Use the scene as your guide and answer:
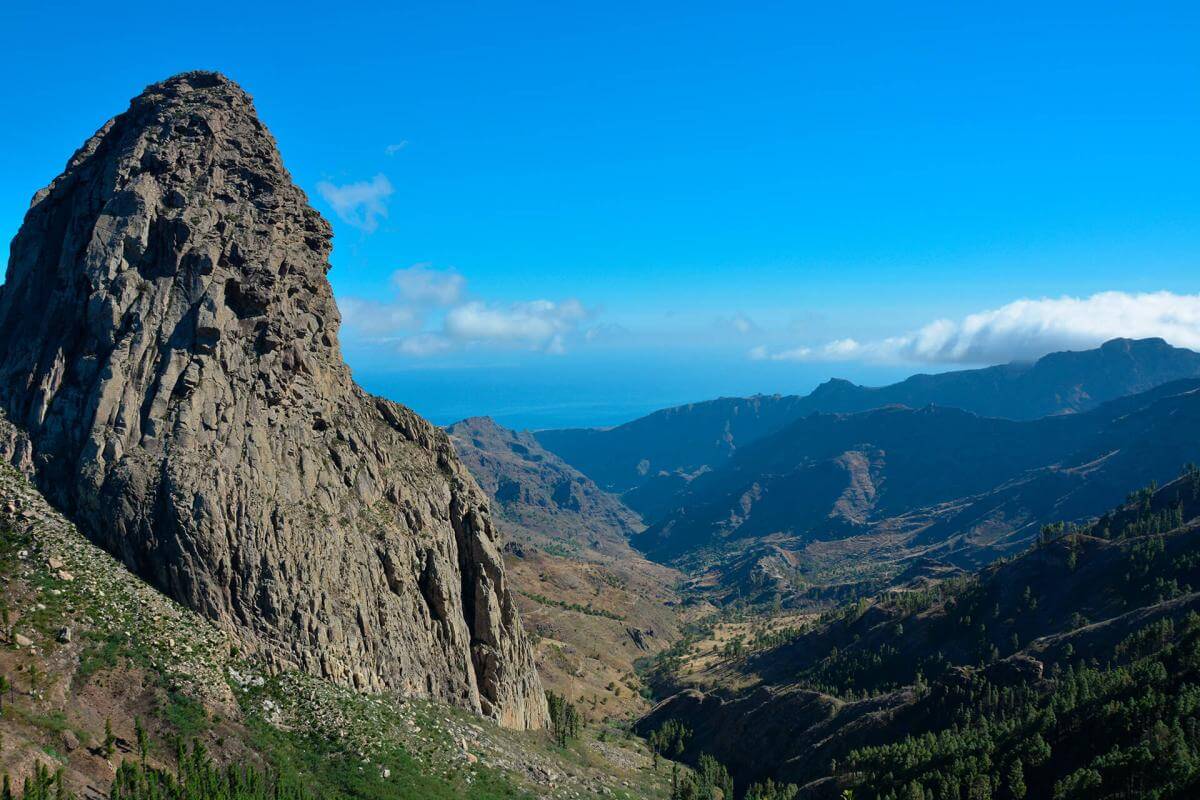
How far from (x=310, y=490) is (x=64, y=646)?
29.0 m

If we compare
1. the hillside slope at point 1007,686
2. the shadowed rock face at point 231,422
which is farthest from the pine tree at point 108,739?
the hillside slope at point 1007,686

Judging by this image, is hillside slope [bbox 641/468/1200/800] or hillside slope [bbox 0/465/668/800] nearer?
hillside slope [bbox 0/465/668/800]

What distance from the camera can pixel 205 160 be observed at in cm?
9294

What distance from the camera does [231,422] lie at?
79.9m

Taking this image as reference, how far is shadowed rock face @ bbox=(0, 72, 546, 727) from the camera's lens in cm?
7294

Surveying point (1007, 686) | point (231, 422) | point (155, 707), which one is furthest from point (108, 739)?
point (1007, 686)

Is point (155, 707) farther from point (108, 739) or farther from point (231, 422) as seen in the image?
point (231, 422)

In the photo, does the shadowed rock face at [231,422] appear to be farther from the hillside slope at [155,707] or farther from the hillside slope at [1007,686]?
the hillside slope at [1007,686]

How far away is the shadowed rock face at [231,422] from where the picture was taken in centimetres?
7294

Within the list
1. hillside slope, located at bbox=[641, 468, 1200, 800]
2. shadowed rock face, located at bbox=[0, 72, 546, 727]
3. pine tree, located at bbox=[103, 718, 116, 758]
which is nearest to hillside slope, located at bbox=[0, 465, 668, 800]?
pine tree, located at bbox=[103, 718, 116, 758]

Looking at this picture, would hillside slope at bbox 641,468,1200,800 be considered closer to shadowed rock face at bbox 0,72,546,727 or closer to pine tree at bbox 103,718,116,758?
shadowed rock face at bbox 0,72,546,727

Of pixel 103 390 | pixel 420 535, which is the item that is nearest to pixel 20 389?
pixel 103 390

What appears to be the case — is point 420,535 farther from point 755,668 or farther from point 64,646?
point 755,668

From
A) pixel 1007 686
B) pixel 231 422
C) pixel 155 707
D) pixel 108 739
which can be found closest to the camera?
pixel 108 739
